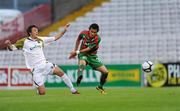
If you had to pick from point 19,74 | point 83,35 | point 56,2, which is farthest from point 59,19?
point 83,35

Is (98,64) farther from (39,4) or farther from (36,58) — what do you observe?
(39,4)

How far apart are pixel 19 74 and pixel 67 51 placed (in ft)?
16.6

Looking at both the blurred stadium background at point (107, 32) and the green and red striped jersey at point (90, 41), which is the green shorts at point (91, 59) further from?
the blurred stadium background at point (107, 32)

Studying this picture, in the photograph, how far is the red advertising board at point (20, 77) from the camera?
2616 cm

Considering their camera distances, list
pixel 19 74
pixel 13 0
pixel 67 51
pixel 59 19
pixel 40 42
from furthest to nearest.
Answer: pixel 13 0
pixel 59 19
pixel 67 51
pixel 19 74
pixel 40 42

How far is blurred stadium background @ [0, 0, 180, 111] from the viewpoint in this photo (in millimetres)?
26484

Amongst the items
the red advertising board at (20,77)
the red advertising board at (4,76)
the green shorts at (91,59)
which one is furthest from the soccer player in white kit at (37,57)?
the red advertising board at (4,76)

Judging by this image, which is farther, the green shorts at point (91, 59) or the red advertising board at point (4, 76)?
the red advertising board at point (4, 76)

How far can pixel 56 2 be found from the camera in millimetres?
32562

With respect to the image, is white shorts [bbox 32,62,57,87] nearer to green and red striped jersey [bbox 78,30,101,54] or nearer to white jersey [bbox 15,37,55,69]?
white jersey [bbox 15,37,55,69]

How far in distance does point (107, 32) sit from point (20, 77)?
7078mm

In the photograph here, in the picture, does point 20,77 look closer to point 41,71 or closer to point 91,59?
point 91,59

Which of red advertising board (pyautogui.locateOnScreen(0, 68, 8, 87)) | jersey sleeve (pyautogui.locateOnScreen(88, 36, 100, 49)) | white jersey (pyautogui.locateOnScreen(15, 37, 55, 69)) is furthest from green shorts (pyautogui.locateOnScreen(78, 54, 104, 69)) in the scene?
red advertising board (pyautogui.locateOnScreen(0, 68, 8, 87))

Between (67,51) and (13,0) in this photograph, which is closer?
(67,51)
